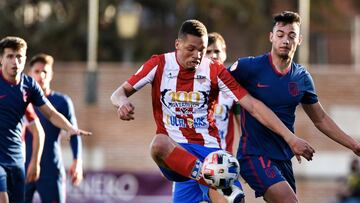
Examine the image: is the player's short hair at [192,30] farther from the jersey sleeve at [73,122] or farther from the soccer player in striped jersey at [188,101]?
the jersey sleeve at [73,122]

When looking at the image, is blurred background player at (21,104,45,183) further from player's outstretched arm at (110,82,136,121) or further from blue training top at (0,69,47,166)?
player's outstretched arm at (110,82,136,121)

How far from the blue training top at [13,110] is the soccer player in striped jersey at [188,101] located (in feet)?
5.19

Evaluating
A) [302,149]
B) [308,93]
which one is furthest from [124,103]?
[308,93]

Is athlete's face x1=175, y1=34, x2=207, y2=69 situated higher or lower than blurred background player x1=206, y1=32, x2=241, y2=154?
higher

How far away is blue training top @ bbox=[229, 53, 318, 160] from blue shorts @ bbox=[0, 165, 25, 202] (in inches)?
97.8

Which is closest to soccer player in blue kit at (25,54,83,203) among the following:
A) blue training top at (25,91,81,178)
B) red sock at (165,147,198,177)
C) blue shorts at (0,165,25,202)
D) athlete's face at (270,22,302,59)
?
blue training top at (25,91,81,178)

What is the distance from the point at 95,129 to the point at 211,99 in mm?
15067

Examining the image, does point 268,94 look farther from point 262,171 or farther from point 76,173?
point 76,173

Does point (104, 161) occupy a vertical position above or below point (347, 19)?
below

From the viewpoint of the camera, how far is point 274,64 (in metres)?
9.70

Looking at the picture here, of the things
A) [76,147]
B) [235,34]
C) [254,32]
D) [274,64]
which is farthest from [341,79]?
[274,64]

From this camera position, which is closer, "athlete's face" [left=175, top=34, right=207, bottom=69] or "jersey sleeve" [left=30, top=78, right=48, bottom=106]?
"athlete's face" [left=175, top=34, right=207, bottom=69]

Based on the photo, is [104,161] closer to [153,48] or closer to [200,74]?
[153,48]

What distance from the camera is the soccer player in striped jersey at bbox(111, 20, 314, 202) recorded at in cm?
930
